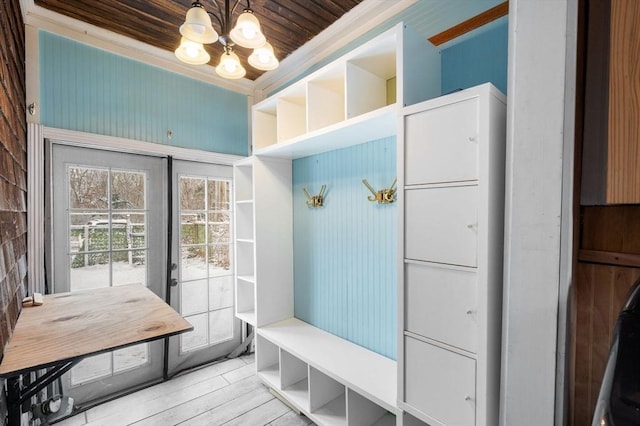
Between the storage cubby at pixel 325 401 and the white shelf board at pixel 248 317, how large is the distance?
740 mm

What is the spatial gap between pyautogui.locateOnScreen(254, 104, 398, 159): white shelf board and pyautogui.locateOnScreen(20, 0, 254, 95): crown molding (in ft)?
3.30

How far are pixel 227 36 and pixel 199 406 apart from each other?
8.41ft

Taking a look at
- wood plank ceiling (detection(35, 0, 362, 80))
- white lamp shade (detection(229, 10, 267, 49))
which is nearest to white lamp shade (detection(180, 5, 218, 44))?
white lamp shade (detection(229, 10, 267, 49))

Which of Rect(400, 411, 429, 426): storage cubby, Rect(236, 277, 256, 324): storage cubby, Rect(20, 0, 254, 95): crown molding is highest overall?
Rect(20, 0, 254, 95): crown molding

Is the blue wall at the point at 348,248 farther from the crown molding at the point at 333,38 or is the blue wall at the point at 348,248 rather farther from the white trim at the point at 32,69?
the white trim at the point at 32,69

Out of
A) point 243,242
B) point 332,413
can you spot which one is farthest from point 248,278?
point 332,413

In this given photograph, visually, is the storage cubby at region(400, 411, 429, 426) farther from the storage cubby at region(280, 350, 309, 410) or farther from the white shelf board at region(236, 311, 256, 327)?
the white shelf board at region(236, 311, 256, 327)

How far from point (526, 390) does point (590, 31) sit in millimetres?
1004

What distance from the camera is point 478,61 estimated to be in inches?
58.1

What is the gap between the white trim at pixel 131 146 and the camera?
2081 mm

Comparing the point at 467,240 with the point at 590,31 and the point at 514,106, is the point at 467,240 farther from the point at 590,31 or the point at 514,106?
the point at 590,31

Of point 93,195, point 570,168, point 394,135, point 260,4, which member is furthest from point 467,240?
point 93,195

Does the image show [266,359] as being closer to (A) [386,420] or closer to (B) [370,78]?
(A) [386,420]

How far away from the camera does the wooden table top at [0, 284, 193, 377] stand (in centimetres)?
105
